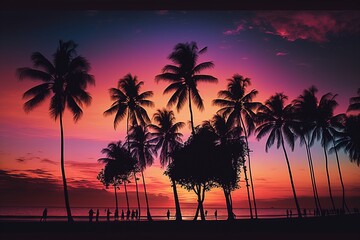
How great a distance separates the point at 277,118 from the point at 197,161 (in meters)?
13.2

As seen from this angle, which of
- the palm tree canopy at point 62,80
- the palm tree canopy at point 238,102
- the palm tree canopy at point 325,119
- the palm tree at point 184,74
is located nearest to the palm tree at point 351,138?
the palm tree canopy at point 325,119

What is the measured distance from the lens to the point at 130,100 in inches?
1304

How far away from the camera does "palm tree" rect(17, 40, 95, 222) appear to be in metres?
22.1

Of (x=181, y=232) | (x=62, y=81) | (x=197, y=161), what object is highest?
(x=62, y=81)

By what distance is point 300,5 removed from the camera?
792cm

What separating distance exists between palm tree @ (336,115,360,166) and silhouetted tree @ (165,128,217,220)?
1978 centimetres

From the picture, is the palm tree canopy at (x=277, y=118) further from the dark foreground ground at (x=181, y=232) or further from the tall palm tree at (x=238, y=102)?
the dark foreground ground at (x=181, y=232)

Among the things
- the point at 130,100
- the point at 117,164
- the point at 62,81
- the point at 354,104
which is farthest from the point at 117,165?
the point at 354,104

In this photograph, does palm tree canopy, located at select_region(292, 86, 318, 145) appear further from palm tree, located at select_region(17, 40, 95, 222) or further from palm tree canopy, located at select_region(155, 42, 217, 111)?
palm tree, located at select_region(17, 40, 95, 222)

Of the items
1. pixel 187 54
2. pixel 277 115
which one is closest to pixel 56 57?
pixel 187 54

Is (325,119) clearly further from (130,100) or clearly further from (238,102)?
(130,100)

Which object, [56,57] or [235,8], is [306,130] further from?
[235,8]

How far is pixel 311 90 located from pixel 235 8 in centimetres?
3262

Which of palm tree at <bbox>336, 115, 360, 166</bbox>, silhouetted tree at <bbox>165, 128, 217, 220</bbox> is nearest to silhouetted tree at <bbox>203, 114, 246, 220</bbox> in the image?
silhouetted tree at <bbox>165, 128, 217, 220</bbox>
